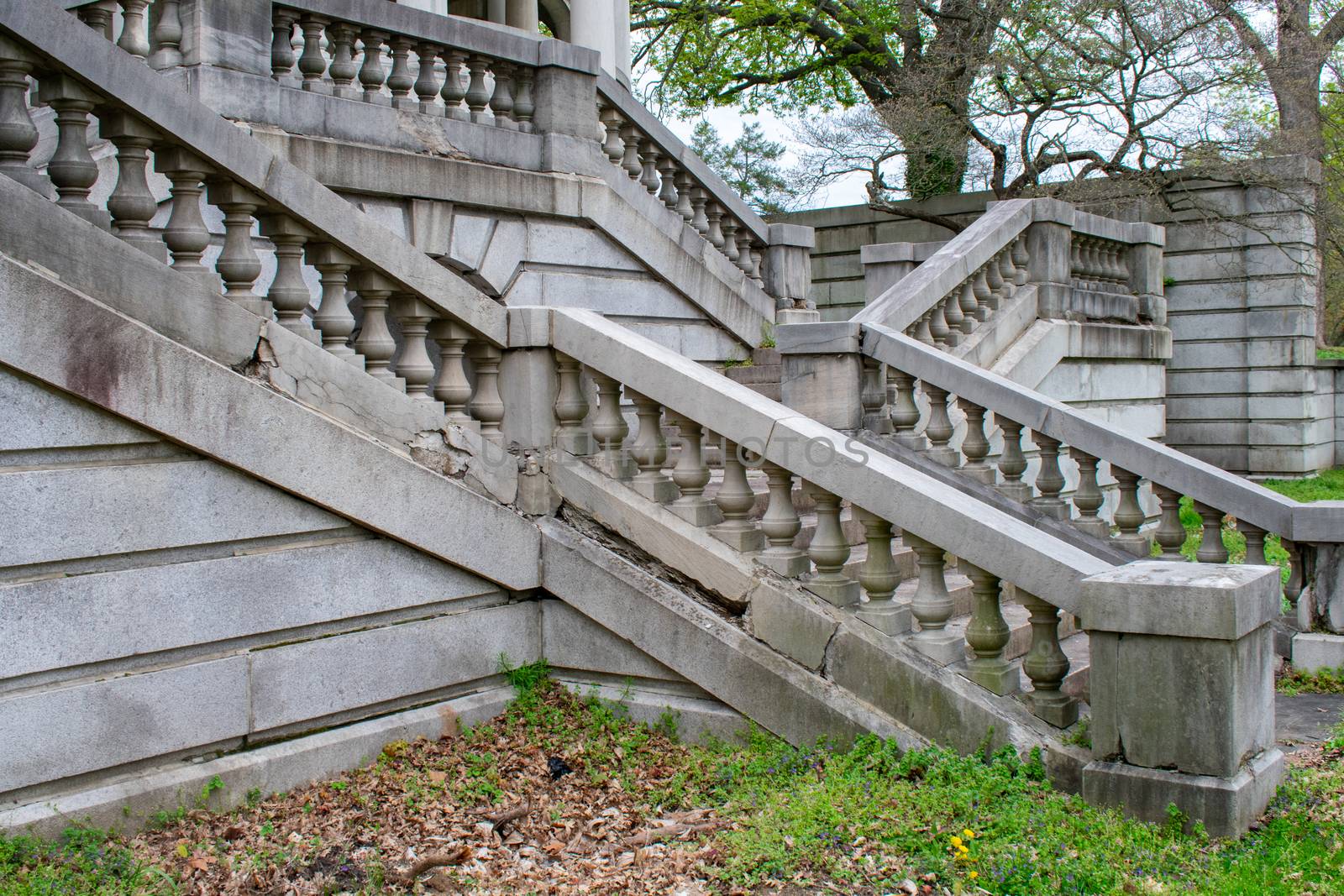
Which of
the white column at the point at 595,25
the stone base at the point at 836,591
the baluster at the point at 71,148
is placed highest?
the white column at the point at 595,25

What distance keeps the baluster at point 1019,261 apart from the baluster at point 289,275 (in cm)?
671

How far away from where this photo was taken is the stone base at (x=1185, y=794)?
12.9 ft

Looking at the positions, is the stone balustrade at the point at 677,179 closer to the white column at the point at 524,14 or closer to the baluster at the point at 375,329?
the baluster at the point at 375,329

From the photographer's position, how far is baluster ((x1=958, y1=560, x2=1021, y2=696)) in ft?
15.0

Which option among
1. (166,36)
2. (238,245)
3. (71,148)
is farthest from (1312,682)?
(166,36)

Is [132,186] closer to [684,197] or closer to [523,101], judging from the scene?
[523,101]

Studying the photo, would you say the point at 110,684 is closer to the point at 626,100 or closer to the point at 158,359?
the point at 158,359

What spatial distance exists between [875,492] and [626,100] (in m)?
6.13

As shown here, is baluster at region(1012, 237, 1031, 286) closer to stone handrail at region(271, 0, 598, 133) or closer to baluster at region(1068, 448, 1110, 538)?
baluster at region(1068, 448, 1110, 538)

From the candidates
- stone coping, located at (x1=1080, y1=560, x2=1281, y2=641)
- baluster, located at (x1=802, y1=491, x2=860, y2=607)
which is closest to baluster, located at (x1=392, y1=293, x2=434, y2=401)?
baluster, located at (x1=802, y1=491, x2=860, y2=607)

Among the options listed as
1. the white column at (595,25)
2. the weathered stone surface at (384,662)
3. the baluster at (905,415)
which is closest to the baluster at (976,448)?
the baluster at (905,415)

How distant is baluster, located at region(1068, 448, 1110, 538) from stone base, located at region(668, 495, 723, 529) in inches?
126

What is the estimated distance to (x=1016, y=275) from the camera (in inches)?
387

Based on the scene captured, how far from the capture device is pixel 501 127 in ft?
28.9
